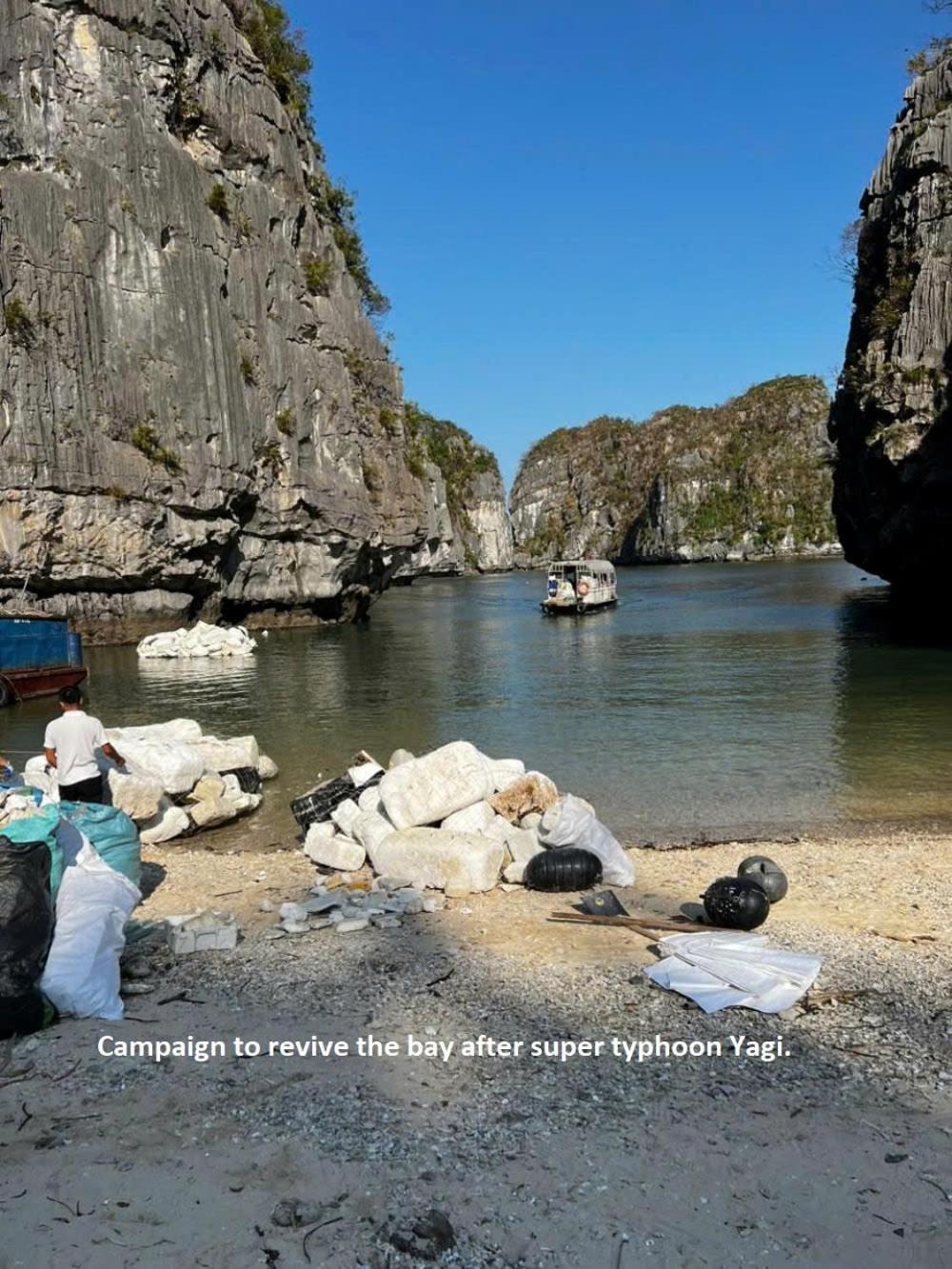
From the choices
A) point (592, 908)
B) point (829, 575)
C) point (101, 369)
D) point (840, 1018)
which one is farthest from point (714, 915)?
point (829, 575)

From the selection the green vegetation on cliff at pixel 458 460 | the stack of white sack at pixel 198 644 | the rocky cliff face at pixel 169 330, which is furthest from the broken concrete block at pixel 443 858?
the green vegetation on cliff at pixel 458 460

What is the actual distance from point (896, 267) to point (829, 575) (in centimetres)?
5650

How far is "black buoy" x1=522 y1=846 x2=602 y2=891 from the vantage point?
28.0 ft

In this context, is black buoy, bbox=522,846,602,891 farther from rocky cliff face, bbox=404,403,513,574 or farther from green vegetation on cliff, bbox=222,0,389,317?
rocky cliff face, bbox=404,403,513,574

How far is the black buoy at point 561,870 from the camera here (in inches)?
336

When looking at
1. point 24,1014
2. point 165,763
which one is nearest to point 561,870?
point 24,1014

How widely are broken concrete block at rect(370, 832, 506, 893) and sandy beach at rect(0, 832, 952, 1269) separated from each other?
1.45m

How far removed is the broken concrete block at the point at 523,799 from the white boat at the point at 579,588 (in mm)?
43972

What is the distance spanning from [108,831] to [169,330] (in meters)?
34.9

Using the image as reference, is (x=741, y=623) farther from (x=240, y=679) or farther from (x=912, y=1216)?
(x=912, y=1216)

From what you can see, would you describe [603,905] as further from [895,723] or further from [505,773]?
[895,723]

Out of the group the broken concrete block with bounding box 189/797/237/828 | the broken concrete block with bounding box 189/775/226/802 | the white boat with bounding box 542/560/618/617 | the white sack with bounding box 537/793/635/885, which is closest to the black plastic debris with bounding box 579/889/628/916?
the white sack with bounding box 537/793/635/885

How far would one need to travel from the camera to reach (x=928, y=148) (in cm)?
3372

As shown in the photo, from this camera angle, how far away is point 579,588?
54938mm
